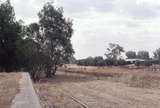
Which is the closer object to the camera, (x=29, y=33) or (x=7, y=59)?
(x=7, y=59)

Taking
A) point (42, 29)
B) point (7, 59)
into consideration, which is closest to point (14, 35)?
point (7, 59)

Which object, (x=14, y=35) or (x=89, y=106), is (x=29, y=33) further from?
(x=89, y=106)

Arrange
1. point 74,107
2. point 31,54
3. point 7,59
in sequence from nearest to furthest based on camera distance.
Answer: point 74,107, point 7,59, point 31,54

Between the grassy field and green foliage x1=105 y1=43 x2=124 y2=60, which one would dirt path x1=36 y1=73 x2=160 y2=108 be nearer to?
the grassy field

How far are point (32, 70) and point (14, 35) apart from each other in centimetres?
760

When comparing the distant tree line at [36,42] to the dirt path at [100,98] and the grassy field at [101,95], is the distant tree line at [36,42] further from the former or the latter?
the dirt path at [100,98]

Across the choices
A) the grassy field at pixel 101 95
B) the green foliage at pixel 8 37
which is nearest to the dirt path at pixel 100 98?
the grassy field at pixel 101 95

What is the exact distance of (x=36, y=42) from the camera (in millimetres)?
68188

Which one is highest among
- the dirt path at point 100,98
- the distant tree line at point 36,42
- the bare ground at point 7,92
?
the distant tree line at point 36,42

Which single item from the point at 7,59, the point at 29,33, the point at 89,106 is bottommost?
the point at 89,106

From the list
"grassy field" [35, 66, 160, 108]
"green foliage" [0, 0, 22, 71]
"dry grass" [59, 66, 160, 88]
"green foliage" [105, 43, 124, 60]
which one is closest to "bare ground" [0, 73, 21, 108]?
"grassy field" [35, 66, 160, 108]

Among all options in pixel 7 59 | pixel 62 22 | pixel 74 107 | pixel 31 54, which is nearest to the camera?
pixel 74 107

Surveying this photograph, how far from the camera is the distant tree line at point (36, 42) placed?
61.1 metres

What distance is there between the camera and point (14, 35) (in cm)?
6141
